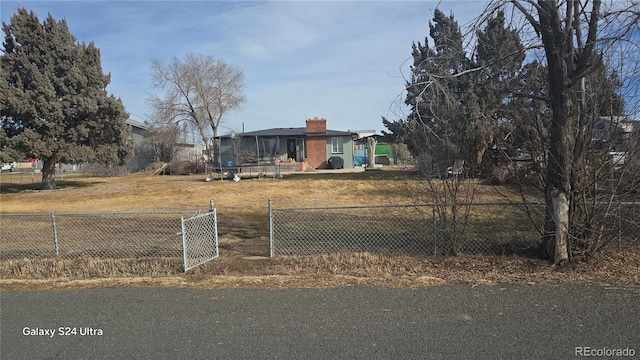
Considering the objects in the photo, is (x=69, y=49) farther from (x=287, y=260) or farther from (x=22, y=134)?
(x=287, y=260)

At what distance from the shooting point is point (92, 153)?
72.0 feet

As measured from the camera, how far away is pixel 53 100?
20.7 meters

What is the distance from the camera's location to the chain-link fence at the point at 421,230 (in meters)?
6.37

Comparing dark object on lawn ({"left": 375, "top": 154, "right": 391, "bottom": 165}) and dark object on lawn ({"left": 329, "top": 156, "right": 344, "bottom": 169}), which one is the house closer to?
dark object on lawn ({"left": 329, "top": 156, "right": 344, "bottom": 169})

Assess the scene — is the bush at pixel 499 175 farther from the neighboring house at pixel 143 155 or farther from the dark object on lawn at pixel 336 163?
the neighboring house at pixel 143 155

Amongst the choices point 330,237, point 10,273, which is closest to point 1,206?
point 10,273

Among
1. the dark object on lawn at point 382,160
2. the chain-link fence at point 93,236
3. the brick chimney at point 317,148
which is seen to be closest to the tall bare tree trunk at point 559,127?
the chain-link fence at point 93,236

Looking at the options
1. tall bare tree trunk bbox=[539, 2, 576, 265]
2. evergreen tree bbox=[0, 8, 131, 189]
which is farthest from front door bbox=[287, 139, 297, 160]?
tall bare tree trunk bbox=[539, 2, 576, 265]

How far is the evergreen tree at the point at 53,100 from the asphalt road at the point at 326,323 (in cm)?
1841

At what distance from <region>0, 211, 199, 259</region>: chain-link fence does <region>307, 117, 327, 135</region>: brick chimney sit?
23.3 m

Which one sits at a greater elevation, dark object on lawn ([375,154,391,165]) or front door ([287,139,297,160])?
front door ([287,139,297,160])

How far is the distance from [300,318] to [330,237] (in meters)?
4.17

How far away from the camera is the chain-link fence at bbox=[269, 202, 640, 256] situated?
6371 millimetres

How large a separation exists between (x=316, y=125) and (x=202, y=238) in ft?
93.9
